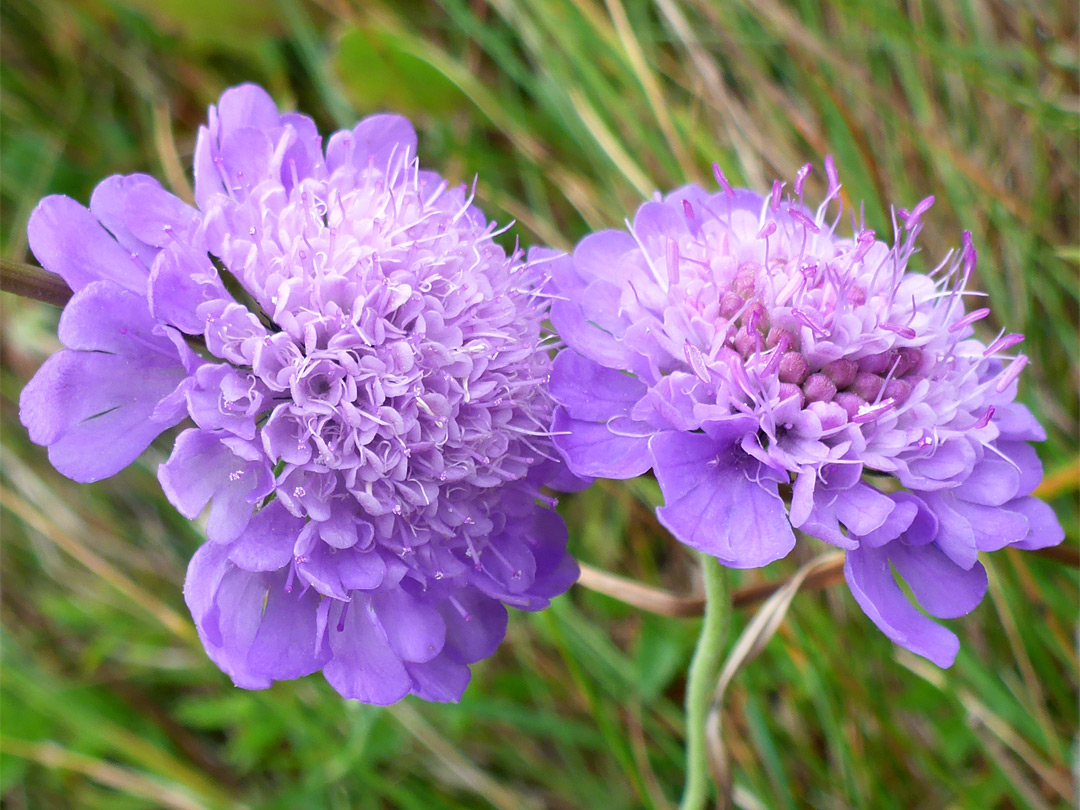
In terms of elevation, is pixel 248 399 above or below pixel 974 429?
above

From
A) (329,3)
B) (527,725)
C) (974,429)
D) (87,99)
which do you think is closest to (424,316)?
(974,429)

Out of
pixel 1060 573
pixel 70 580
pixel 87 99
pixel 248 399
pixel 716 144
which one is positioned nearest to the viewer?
pixel 248 399

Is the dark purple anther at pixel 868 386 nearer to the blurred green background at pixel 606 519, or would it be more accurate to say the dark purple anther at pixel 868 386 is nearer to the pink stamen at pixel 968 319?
the pink stamen at pixel 968 319

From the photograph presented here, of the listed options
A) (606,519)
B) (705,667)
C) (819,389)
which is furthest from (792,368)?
(606,519)

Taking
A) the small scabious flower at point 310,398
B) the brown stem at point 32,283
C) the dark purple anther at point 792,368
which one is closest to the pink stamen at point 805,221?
the dark purple anther at point 792,368

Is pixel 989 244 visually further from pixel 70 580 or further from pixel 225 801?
pixel 70 580

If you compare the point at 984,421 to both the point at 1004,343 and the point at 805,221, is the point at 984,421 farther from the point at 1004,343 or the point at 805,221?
the point at 805,221

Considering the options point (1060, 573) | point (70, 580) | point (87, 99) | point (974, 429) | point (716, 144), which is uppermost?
point (87, 99)
